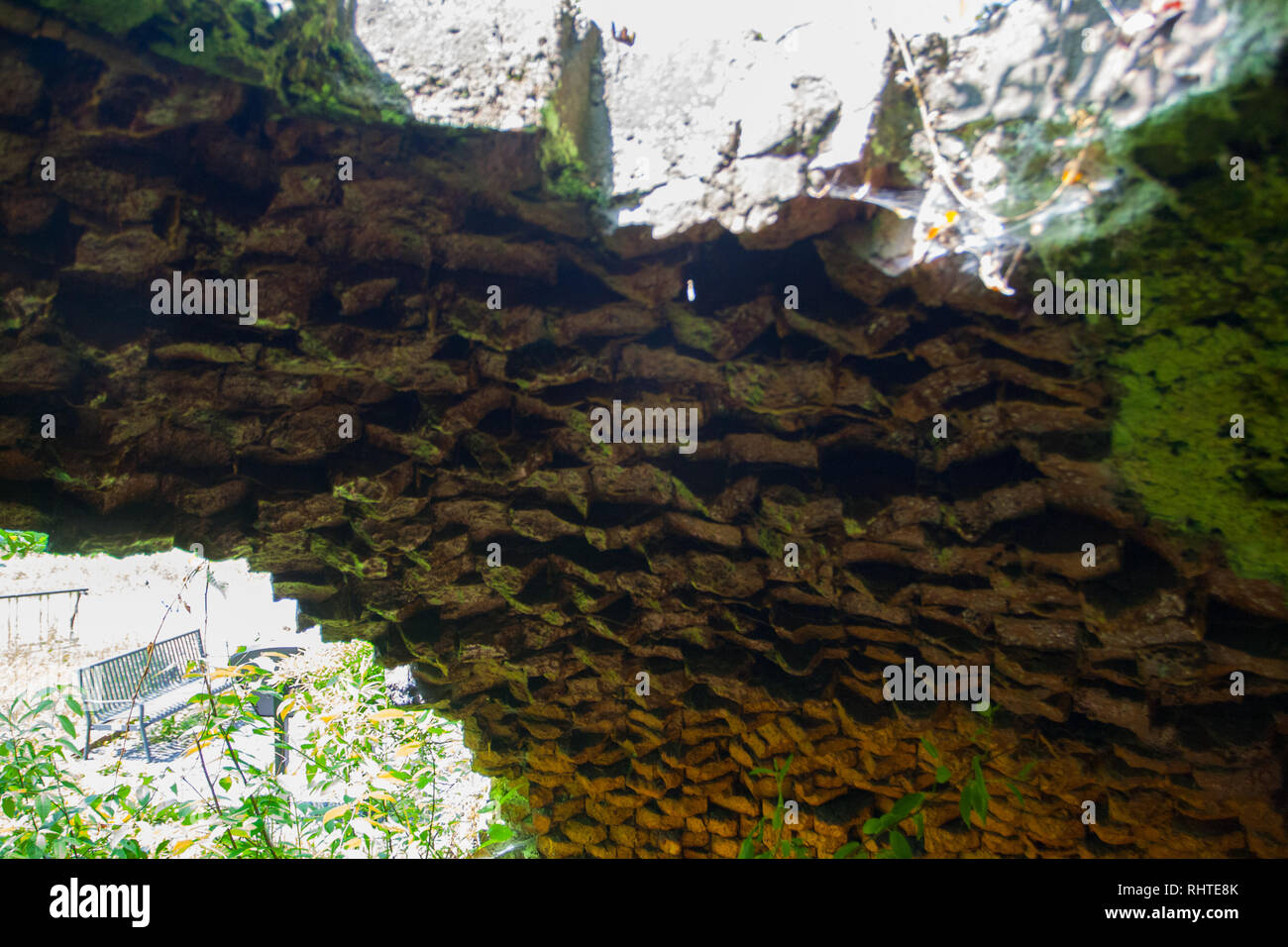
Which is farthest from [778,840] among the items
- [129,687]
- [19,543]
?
[129,687]

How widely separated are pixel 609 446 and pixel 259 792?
2.55 meters

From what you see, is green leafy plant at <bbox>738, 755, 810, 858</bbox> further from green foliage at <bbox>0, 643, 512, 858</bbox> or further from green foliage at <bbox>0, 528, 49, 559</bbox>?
green foliage at <bbox>0, 528, 49, 559</bbox>

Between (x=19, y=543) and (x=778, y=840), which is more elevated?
(x=19, y=543)

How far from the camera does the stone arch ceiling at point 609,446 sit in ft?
5.32

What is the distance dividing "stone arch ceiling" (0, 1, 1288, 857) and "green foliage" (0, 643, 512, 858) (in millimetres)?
977

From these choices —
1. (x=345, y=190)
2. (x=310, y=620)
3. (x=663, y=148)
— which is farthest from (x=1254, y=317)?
(x=310, y=620)

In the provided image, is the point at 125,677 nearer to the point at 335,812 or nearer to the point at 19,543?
the point at 19,543

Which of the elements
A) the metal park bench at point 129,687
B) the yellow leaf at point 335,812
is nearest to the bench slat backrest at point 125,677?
the metal park bench at point 129,687

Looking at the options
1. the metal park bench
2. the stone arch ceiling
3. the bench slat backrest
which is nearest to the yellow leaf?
the stone arch ceiling

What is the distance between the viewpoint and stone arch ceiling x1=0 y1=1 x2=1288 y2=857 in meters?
1.62

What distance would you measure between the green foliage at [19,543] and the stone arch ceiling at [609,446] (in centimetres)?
147

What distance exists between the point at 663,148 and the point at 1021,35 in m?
0.77

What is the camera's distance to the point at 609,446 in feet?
6.64
